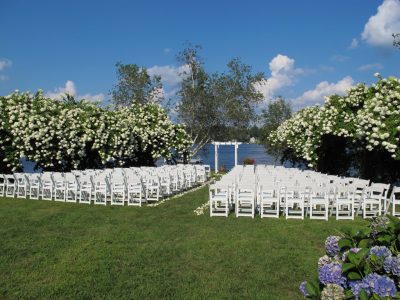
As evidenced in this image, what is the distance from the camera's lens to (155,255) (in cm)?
738

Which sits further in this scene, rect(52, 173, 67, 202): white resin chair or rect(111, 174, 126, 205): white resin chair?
rect(52, 173, 67, 202): white resin chair

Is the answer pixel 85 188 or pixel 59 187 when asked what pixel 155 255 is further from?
pixel 59 187

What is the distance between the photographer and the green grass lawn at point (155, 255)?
5.72 m

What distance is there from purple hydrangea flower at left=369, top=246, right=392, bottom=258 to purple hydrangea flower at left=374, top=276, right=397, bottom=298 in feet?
0.63


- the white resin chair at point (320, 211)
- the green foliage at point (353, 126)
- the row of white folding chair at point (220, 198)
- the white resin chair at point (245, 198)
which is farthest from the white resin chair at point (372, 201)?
the row of white folding chair at point (220, 198)

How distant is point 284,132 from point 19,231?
20.2m

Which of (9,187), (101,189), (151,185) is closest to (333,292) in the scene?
(101,189)

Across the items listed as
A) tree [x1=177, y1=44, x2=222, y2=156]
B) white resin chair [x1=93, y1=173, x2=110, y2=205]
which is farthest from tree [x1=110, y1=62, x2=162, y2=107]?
white resin chair [x1=93, y1=173, x2=110, y2=205]

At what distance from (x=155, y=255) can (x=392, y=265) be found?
5.44 m

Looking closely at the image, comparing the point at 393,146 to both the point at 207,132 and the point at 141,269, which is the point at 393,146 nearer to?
the point at 141,269

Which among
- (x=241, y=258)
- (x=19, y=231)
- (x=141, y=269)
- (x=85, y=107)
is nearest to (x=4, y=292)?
(x=141, y=269)

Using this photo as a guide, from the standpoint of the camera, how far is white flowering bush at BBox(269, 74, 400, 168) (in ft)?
45.7

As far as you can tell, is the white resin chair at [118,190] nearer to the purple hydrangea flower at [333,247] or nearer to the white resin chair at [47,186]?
the white resin chair at [47,186]

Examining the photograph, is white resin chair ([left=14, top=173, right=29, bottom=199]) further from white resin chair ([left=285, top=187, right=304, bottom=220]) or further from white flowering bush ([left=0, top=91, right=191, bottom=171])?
white resin chair ([left=285, top=187, right=304, bottom=220])
